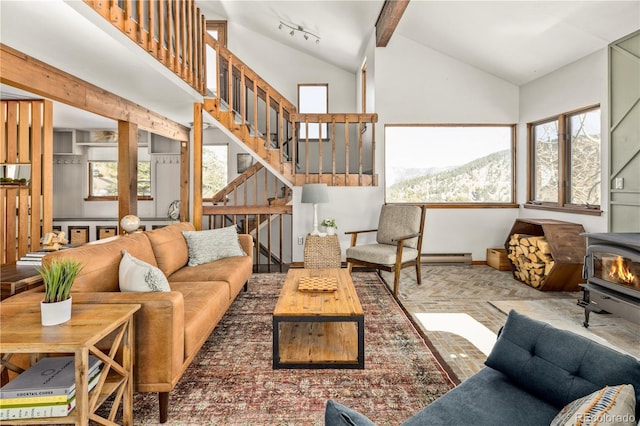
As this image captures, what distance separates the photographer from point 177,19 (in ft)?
13.2

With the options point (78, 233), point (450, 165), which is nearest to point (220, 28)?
point (78, 233)

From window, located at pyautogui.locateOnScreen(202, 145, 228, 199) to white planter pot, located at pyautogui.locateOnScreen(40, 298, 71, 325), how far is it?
6221 mm

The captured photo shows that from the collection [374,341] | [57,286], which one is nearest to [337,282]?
[374,341]

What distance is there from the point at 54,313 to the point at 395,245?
3871 millimetres

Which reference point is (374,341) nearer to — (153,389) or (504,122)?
(153,389)

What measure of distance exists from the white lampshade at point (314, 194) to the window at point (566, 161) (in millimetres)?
3140

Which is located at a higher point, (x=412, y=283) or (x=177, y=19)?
(x=177, y=19)

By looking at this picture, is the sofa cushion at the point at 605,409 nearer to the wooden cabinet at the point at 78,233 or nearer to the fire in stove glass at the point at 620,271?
the fire in stove glass at the point at 620,271

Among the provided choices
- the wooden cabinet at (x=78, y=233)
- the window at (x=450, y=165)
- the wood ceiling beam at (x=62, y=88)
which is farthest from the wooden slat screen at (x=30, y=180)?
the window at (x=450, y=165)

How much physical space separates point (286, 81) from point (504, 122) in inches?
173

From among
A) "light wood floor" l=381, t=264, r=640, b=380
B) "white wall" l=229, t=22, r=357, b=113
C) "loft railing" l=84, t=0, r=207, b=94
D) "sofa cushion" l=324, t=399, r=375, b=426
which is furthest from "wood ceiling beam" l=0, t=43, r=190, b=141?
"light wood floor" l=381, t=264, r=640, b=380

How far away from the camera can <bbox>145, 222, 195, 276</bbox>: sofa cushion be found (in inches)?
130

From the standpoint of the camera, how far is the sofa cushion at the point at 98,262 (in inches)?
88.3

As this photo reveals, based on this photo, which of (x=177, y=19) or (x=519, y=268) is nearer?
(x=177, y=19)
